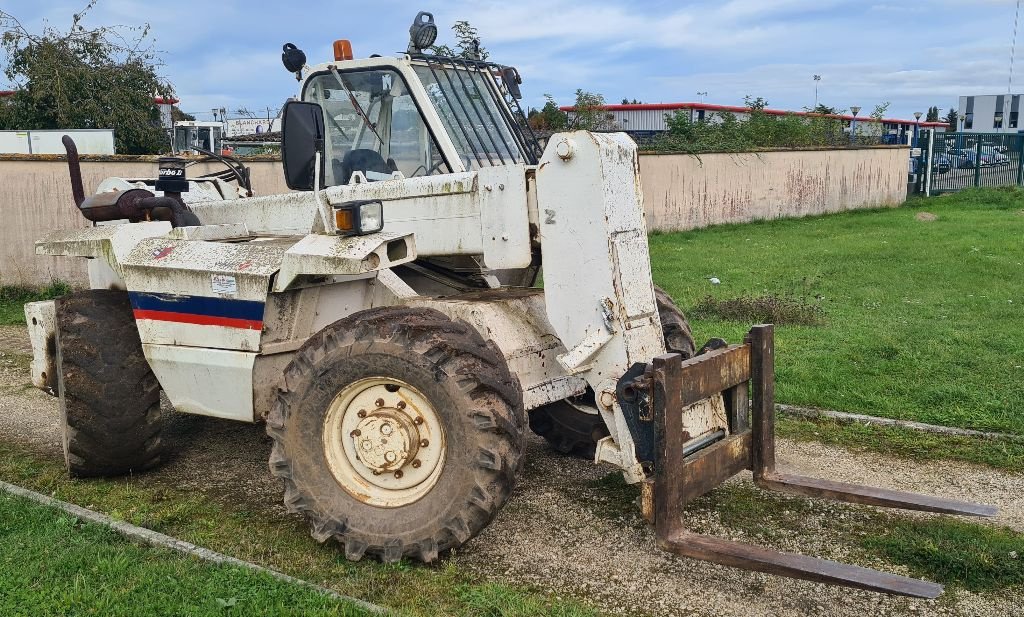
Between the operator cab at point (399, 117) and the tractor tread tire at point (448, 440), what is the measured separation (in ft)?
3.75

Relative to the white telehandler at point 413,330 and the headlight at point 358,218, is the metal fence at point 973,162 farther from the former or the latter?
the headlight at point 358,218

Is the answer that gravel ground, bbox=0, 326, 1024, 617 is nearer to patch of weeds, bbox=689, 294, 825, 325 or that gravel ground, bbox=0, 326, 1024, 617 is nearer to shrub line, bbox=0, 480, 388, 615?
shrub line, bbox=0, 480, 388, 615

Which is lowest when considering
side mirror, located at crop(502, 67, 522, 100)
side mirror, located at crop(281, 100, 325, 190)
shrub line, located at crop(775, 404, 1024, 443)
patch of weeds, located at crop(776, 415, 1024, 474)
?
patch of weeds, located at crop(776, 415, 1024, 474)

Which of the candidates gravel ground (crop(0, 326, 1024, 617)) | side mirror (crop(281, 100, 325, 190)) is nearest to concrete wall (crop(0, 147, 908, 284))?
gravel ground (crop(0, 326, 1024, 617))

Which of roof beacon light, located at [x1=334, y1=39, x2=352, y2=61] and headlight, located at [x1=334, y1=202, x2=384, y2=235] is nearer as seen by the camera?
headlight, located at [x1=334, y1=202, x2=384, y2=235]

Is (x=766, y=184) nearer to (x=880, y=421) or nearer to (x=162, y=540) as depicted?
(x=880, y=421)

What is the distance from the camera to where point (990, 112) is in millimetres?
61031

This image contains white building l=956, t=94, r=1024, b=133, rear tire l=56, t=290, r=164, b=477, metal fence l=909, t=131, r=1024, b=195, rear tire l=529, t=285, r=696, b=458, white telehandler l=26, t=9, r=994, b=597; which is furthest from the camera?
white building l=956, t=94, r=1024, b=133

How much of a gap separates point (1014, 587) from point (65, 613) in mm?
4143

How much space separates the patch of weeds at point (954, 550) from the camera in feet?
14.6

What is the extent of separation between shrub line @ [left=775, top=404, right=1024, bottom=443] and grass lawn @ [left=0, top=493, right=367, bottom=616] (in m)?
4.32

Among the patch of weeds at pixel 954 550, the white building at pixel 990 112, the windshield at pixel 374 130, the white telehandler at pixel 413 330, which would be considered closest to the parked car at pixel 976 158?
the white telehandler at pixel 413 330

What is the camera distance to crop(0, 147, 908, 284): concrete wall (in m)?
12.4

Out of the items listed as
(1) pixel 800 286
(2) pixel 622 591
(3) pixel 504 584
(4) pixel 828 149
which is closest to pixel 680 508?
(2) pixel 622 591
